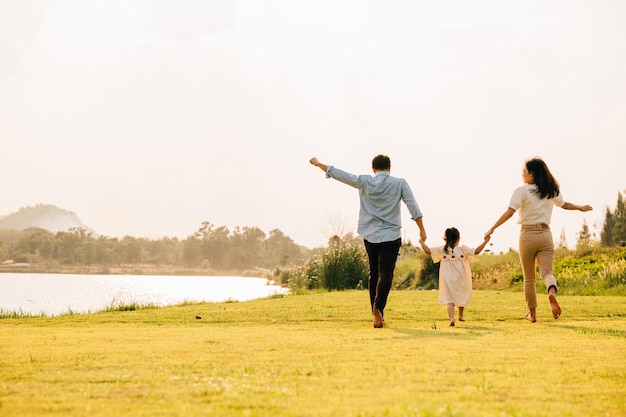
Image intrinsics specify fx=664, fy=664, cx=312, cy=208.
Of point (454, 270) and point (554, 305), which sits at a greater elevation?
point (454, 270)

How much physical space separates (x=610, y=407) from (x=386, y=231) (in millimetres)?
4799

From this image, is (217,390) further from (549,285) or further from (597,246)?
(597,246)

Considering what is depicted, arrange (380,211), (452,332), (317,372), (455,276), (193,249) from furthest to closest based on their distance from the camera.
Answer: (193,249), (455,276), (380,211), (452,332), (317,372)

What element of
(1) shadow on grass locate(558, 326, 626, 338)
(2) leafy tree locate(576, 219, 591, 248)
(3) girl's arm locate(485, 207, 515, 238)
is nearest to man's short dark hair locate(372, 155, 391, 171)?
(3) girl's arm locate(485, 207, 515, 238)

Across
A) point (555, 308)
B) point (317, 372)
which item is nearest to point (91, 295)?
point (555, 308)

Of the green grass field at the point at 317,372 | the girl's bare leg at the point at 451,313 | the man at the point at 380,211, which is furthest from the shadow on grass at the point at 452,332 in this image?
the man at the point at 380,211

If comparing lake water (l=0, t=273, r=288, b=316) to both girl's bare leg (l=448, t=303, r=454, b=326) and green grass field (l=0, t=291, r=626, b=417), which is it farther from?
green grass field (l=0, t=291, r=626, b=417)

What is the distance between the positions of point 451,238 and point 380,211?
1189mm

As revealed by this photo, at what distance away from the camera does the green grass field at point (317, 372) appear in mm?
3059

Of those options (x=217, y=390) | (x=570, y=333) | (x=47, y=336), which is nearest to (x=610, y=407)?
(x=217, y=390)

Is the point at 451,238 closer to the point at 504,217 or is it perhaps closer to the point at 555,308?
the point at 504,217

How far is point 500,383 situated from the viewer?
361cm

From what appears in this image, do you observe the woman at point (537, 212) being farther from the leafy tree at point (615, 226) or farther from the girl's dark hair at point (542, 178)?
the leafy tree at point (615, 226)

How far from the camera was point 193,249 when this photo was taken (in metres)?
111
